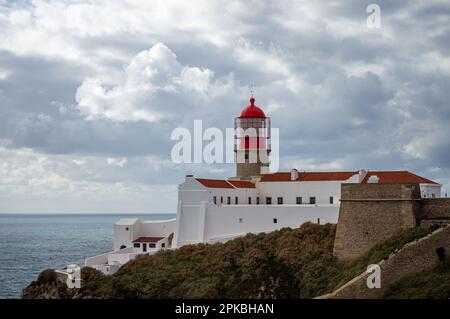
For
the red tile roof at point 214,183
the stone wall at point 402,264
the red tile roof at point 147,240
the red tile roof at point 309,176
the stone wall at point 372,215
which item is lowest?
the stone wall at point 402,264

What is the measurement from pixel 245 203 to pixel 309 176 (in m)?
3.55

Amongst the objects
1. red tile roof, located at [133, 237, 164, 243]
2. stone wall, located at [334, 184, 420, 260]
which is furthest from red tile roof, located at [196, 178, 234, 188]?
stone wall, located at [334, 184, 420, 260]

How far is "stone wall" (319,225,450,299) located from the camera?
24.1 metres

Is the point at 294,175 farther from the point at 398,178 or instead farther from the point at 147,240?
the point at 147,240

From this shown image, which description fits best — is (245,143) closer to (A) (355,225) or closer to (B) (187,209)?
(B) (187,209)

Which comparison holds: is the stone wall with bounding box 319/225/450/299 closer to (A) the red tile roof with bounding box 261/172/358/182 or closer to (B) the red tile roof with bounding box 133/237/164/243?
(A) the red tile roof with bounding box 261/172/358/182

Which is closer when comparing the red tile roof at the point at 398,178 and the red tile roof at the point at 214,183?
the red tile roof at the point at 398,178

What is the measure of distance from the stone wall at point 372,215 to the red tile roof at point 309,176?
6.06 meters

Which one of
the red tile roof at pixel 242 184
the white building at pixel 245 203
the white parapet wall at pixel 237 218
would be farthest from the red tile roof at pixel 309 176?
the white parapet wall at pixel 237 218

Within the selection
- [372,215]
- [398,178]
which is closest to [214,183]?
[398,178]

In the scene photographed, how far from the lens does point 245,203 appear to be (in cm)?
3600

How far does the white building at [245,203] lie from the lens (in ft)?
109

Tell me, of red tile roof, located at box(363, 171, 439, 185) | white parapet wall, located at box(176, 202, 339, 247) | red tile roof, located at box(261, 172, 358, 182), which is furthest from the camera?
red tile roof, located at box(261, 172, 358, 182)

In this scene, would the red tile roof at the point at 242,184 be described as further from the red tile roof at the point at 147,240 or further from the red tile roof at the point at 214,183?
the red tile roof at the point at 147,240
